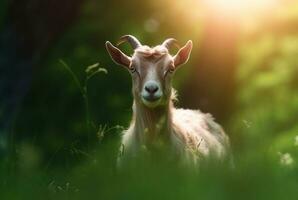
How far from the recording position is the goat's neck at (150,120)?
445 inches

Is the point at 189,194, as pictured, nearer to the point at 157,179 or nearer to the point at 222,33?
the point at 157,179

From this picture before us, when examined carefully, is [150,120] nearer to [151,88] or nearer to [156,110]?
[156,110]

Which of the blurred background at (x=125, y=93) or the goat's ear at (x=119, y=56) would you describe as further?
the goat's ear at (x=119, y=56)

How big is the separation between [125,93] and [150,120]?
21.2 metres

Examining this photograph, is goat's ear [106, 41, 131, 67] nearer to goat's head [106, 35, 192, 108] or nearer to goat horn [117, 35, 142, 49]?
goat's head [106, 35, 192, 108]

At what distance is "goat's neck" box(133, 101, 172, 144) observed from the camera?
1130 centimetres

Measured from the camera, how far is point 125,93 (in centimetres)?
3275

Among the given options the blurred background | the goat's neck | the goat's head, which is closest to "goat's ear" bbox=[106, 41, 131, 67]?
the goat's head

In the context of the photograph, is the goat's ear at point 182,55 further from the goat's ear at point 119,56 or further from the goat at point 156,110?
the goat's ear at point 119,56

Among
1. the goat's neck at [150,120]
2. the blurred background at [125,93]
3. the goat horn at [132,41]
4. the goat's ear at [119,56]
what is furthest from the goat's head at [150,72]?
the blurred background at [125,93]

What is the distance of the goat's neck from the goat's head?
10cm

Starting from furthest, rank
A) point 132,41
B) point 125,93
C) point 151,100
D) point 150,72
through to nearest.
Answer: point 125,93
point 132,41
point 150,72
point 151,100

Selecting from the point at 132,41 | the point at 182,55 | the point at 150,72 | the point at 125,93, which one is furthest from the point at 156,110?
the point at 125,93

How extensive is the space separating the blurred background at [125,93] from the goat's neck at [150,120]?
0.44 m
